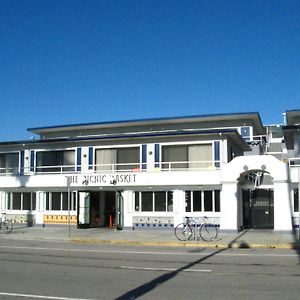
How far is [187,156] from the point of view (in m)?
31.6

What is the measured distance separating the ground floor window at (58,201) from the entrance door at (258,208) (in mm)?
10900

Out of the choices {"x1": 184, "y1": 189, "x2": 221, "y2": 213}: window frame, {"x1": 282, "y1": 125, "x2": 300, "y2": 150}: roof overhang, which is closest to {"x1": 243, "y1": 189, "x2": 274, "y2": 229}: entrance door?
{"x1": 184, "y1": 189, "x2": 221, "y2": 213}: window frame

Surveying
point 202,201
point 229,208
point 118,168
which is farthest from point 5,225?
point 229,208

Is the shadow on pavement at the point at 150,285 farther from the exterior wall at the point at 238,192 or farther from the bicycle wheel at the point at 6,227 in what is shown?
the bicycle wheel at the point at 6,227

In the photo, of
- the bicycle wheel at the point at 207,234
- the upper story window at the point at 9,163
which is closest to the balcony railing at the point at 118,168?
the upper story window at the point at 9,163

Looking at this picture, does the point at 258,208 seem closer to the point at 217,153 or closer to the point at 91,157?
the point at 217,153

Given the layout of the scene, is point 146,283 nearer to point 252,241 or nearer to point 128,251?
point 128,251

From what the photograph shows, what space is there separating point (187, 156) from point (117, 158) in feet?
15.9

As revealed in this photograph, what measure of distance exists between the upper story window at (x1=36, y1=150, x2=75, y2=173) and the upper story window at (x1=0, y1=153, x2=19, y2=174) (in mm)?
2136

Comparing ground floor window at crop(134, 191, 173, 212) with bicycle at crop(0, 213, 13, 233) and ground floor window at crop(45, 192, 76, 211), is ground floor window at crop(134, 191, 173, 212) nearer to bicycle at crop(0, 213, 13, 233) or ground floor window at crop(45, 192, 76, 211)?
ground floor window at crop(45, 192, 76, 211)

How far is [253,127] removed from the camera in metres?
43.6

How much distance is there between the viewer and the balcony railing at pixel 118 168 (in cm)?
3072

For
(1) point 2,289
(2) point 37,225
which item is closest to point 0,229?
(2) point 37,225

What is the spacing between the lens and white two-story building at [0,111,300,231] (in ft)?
89.6
